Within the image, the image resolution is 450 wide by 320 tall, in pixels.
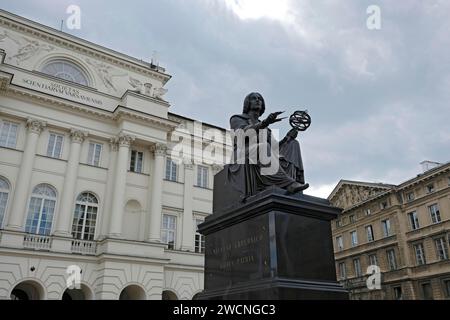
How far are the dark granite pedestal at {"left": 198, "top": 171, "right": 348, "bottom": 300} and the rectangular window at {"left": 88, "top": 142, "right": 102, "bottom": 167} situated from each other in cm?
2098

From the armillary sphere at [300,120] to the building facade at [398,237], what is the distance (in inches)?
1379

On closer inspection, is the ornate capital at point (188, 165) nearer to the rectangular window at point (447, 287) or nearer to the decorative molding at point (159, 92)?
the decorative molding at point (159, 92)

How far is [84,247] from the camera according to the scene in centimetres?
2281

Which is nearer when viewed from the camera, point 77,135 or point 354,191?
point 77,135

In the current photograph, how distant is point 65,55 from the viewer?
1037 inches

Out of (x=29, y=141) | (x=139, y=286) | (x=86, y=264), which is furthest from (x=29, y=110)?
(x=139, y=286)

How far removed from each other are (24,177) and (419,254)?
35621mm

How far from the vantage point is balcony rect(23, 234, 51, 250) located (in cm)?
2130

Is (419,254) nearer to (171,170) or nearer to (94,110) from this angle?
(171,170)

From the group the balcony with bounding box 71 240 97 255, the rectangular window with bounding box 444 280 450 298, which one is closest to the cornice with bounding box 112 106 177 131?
the balcony with bounding box 71 240 97 255

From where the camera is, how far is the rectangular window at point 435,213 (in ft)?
124

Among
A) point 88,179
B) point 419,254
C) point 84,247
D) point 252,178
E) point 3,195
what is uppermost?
point 88,179

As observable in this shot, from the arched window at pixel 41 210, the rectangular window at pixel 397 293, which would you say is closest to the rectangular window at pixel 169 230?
the arched window at pixel 41 210

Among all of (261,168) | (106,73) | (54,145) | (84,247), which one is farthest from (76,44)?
(261,168)
